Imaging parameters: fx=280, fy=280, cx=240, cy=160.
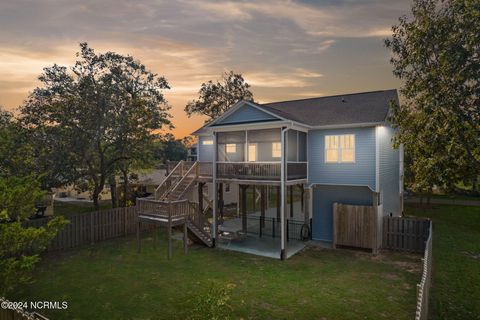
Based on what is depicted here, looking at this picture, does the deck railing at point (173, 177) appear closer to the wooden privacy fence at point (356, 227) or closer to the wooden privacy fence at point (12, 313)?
the wooden privacy fence at point (356, 227)

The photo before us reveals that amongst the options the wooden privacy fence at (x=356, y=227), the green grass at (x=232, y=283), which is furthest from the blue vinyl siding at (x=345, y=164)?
the green grass at (x=232, y=283)

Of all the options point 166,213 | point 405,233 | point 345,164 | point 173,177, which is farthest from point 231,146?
→ point 405,233

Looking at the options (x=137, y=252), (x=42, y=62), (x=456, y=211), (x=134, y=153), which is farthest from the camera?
(x=456, y=211)

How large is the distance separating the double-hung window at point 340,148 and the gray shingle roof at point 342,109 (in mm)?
914

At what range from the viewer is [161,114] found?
2391cm

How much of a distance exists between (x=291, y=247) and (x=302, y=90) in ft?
55.1

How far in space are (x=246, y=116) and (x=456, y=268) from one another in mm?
12425

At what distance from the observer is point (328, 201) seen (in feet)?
57.7

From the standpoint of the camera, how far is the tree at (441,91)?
12.2 m

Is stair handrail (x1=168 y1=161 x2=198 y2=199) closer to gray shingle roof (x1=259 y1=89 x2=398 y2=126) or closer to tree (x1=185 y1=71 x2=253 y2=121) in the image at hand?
gray shingle roof (x1=259 y1=89 x2=398 y2=126)

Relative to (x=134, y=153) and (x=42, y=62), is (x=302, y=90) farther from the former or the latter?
(x=42, y=62)

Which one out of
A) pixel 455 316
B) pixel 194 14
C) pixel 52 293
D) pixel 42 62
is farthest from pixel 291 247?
pixel 42 62

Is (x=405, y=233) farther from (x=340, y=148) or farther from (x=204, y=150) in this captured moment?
(x=204, y=150)

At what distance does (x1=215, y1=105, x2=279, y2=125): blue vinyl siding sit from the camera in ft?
51.0
